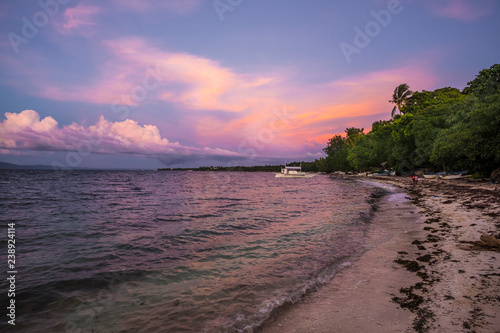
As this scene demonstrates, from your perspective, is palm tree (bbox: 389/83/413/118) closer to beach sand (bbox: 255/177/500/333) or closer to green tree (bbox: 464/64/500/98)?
green tree (bbox: 464/64/500/98)

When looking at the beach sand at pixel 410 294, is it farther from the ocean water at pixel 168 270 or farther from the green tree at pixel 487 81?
the green tree at pixel 487 81

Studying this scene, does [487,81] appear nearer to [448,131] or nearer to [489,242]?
[448,131]

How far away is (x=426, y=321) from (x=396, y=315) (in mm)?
446

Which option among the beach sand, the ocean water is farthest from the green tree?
the beach sand

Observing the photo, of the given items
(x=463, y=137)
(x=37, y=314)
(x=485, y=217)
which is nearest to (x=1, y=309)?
(x=37, y=314)

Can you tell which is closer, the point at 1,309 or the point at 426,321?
the point at 426,321

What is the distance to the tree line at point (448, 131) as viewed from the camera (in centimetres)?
2753

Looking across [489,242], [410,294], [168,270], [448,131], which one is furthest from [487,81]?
[168,270]

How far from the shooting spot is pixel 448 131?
32.0 meters

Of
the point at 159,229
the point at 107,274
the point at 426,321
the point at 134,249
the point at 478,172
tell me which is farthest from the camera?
the point at 478,172

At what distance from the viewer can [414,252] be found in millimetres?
8008

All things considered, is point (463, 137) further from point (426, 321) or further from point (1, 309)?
point (1, 309)

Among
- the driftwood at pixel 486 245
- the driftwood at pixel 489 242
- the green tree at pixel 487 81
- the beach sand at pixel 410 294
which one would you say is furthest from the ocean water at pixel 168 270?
the green tree at pixel 487 81

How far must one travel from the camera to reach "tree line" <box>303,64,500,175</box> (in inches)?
1084
